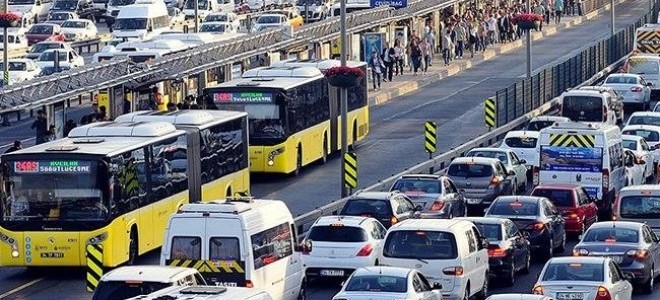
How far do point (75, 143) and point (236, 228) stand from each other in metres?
7.80

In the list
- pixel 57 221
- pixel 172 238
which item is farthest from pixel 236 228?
pixel 57 221

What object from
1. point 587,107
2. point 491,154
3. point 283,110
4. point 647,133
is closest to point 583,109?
point 587,107

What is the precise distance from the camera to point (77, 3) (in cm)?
10338

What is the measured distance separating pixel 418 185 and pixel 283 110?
8.67 m

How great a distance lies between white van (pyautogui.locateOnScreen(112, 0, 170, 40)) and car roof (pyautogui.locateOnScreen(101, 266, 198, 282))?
59.2 metres

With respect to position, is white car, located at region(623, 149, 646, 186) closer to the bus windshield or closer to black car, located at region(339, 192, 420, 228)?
black car, located at region(339, 192, 420, 228)

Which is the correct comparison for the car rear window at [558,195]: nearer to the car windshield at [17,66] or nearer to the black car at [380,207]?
the black car at [380,207]

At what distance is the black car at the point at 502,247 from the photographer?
34812mm

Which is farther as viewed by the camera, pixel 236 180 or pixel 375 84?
pixel 375 84

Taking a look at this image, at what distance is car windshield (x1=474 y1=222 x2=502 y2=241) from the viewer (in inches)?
1379

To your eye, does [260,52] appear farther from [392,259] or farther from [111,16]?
[111,16]

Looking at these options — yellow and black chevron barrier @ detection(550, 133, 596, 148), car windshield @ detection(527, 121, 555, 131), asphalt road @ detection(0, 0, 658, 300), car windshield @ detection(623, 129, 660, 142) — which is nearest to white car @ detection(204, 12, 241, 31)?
asphalt road @ detection(0, 0, 658, 300)

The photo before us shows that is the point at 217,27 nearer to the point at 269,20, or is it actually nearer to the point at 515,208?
the point at 269,20

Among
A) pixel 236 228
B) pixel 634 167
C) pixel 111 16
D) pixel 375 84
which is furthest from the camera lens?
pixel 111 16
